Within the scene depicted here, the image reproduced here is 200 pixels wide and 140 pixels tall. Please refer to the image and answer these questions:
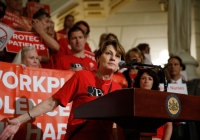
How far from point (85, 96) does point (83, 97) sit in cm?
2

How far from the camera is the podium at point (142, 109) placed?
94.0 inches

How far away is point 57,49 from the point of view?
6.06 meters

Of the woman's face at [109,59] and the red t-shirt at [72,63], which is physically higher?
the red t-shirt at [72,63]

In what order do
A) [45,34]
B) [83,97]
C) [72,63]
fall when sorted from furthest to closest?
[45,34], [72,63], [83,97]

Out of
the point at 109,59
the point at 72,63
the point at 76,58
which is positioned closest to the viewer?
the point at 109,59

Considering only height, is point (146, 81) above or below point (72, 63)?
below

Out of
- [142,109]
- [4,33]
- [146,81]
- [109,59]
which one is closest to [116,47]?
[109,59]

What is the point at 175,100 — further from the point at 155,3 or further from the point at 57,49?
the point at 155,3

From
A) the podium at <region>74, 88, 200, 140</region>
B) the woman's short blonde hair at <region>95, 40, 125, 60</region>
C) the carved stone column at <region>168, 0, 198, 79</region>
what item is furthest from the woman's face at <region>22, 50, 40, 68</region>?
the carved stone column at <region>168, 0, 198, 79</region>

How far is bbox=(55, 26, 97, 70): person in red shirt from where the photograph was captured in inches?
216

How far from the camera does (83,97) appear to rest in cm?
331

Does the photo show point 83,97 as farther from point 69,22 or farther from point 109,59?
point 69,22

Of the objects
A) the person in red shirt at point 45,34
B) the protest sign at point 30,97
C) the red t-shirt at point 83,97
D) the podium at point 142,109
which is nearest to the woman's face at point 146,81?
the protest sign at point 30,97

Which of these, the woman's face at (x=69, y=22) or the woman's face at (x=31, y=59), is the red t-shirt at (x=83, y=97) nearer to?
the woman's face at (x=31, y=59)
